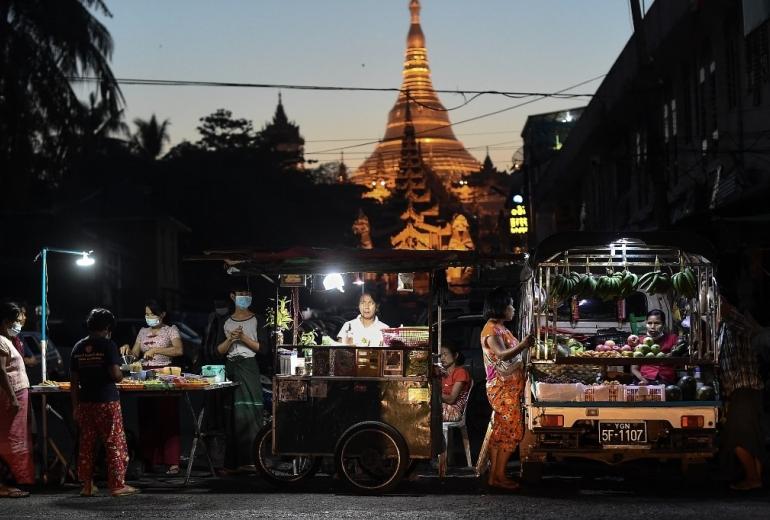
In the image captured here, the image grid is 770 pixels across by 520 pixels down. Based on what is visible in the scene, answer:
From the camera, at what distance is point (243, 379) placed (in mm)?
12070

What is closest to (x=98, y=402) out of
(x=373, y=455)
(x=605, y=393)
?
(x=373, y=455)

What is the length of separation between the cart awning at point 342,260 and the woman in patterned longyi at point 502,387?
19.0 inches

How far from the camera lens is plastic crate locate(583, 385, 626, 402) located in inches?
409

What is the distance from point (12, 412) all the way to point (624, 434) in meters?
5.09

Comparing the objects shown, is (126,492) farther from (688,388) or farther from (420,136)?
(420,136)

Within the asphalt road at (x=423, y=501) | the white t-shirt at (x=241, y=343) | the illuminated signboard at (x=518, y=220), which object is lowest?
the asphalt road at (x=423, y=501)

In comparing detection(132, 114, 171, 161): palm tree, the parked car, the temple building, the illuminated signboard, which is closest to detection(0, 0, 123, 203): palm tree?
the parked car

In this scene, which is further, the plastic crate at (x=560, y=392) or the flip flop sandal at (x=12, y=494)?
the flip flop sandal at (x=12, y=494)

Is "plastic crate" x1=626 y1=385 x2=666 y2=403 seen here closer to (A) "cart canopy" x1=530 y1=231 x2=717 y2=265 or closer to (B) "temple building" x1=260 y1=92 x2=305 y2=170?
(A) "cart canopy" x1=530 y1=231 x2=717 y2=265

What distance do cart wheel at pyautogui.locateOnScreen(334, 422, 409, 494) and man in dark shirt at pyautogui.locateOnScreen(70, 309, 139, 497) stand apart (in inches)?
71.2

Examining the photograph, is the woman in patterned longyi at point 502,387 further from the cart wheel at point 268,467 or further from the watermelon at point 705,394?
the cart wheel at point 268,467

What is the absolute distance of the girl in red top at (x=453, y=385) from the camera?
40.2 feet

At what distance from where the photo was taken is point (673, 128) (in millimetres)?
29750

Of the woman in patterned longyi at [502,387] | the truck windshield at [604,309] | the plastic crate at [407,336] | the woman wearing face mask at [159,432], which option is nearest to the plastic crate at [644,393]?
the woman in patterned longyi at [502,387]
